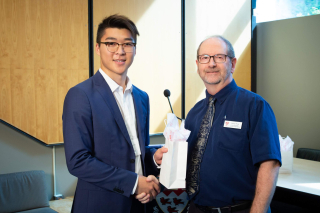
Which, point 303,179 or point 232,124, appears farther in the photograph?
point 303,179

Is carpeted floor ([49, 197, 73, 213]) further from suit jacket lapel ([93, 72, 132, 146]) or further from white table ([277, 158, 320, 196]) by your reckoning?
white table ([277, 158, 320, 196])

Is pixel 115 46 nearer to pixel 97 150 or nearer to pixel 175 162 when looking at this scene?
pixel 97 150

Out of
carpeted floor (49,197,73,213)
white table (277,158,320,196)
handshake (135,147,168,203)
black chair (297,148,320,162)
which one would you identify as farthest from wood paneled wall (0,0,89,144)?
black chair (297,148,320,162)

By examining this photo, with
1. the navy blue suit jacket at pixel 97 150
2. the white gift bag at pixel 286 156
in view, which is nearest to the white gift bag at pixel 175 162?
the navy blue suit jacket at pixel 97 150

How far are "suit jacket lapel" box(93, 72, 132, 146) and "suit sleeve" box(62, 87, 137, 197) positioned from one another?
12 cm

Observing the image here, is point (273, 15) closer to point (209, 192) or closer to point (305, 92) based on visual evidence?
point (305, 92)

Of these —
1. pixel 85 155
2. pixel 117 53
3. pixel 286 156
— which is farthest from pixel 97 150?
pixel 286 156

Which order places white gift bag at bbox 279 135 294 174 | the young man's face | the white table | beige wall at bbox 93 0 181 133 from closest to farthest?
1. the young man's face
2. the white table
3. white gift bag at bbox 279 135 294 174
4. beige wall at bbox 93 0 181 133

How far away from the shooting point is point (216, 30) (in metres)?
5.67

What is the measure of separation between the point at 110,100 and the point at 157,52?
10.8ft

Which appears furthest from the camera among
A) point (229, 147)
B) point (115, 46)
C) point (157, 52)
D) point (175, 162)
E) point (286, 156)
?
point (157, 52)

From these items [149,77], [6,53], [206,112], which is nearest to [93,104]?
[206,112]

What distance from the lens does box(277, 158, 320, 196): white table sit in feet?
7.73

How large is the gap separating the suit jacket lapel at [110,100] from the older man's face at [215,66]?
22.1 inches
